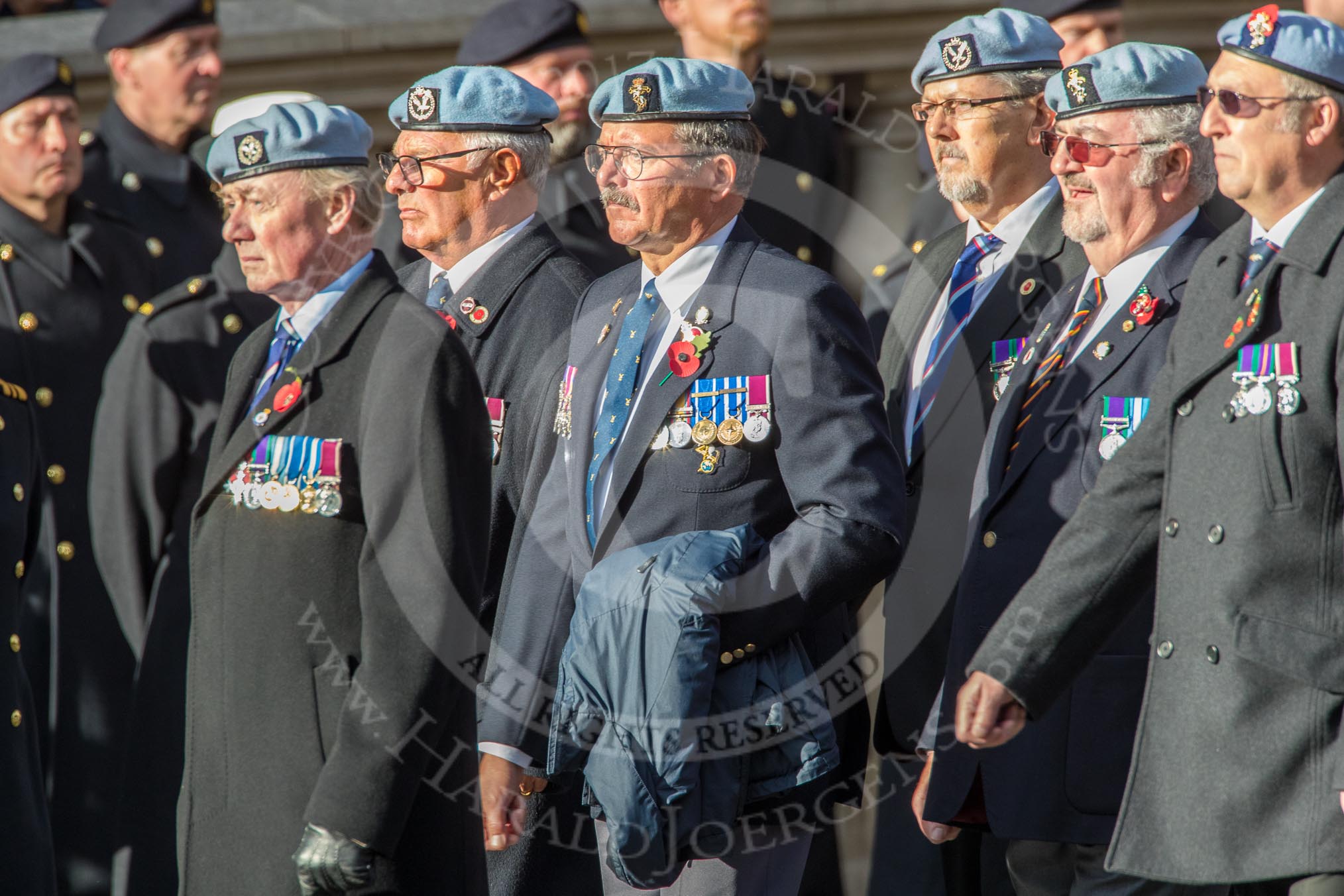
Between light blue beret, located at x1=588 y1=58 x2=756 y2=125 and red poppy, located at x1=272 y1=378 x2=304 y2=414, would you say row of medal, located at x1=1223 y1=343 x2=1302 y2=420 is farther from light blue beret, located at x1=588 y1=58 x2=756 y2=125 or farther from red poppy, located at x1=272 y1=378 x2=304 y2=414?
red poppy, located at x1=272 y1=378 x2=304 y2=414

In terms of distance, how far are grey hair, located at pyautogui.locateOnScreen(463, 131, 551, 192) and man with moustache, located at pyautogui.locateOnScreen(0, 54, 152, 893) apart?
1730mm

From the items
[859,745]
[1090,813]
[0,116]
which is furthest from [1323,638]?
[0,116]

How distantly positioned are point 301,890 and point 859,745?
117cm

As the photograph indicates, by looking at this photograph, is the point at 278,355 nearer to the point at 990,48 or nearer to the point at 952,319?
the point at 952,319

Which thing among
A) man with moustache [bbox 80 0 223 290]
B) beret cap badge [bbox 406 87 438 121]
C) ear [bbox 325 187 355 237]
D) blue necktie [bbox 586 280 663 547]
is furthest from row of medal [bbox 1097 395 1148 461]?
man with moustache [bbox 80 0 223 290]

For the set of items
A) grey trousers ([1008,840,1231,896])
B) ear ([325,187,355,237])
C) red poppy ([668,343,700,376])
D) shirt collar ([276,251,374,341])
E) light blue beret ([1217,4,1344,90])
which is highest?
light blue beret ([1217,4,1344,90])

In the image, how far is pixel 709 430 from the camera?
4082 millimetres

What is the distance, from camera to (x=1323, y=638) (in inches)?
127

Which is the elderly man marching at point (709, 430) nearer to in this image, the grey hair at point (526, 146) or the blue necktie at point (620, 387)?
the blue necktie at point (620, 387)

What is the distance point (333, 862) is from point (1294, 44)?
7.16 feet

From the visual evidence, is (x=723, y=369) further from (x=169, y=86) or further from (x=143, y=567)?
(x=169, y=86)

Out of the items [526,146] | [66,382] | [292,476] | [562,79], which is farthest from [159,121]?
[292,476]

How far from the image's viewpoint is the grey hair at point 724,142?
4.29m

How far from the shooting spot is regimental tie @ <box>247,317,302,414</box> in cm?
396
